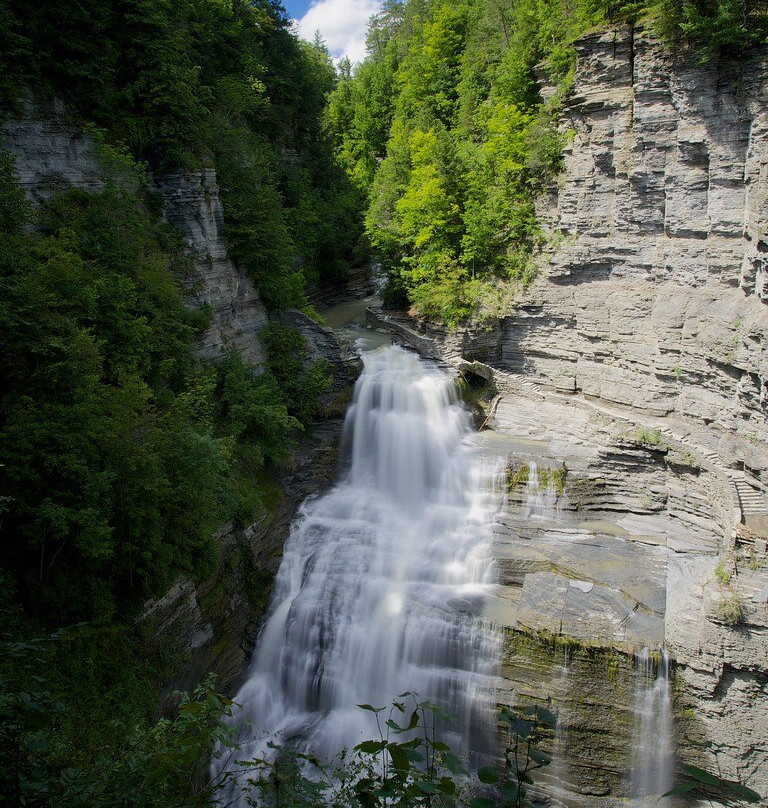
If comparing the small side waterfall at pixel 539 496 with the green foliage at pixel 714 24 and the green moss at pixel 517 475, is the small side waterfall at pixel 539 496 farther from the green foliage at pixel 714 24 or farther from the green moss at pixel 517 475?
the green foliage at pixel 714 24

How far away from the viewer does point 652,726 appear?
1080 centimetres

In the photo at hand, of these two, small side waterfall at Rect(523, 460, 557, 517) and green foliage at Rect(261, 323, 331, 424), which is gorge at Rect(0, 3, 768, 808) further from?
green foliage at Rect(261, 323, 331, 424)

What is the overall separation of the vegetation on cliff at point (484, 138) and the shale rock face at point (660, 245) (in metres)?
0.94

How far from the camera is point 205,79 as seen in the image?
18.9 m


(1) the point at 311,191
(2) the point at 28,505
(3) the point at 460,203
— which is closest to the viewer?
(2) the point at 28,505

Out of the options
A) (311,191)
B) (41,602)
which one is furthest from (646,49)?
(41,602)

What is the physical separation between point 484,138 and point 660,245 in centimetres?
1043

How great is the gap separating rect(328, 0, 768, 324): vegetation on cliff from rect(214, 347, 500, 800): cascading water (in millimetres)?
6227

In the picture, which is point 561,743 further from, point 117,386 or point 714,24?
point 714,24

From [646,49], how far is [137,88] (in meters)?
14.1

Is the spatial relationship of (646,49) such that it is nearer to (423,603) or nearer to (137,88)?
(137,88)

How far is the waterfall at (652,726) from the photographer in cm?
1074

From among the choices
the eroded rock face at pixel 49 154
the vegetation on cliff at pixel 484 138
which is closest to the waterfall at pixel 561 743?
the vegetation on cliff at pixel 484 138

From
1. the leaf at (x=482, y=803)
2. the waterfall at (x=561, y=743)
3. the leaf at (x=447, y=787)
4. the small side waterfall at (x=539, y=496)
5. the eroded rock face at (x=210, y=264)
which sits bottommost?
the waterfall at (x=561, y=743)
